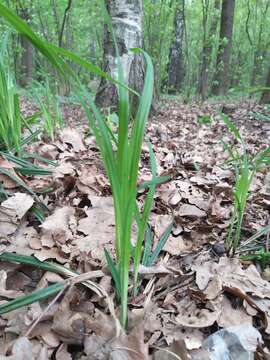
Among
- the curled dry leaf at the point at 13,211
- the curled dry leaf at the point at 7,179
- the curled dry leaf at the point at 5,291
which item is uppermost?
the curled dry leaf at the point at 7,179

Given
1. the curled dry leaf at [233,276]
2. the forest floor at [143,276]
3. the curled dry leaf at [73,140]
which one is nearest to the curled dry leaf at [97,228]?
the forest floor at [143,276]

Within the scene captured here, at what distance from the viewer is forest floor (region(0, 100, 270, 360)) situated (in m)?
0.65

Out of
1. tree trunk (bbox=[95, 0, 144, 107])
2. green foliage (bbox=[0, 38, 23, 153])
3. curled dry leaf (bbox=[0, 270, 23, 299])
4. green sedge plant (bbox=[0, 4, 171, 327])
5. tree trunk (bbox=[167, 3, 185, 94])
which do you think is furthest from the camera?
tree trunk (bbox=[167, 3, 185, 94])

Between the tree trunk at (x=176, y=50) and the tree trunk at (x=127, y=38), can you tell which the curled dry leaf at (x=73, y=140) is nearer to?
the tree trunk at (x=127, y=38)

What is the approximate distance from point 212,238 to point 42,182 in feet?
2.37

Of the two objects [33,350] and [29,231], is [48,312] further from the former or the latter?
[29,231]

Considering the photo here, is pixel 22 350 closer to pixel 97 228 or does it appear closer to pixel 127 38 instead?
pixel 97 228

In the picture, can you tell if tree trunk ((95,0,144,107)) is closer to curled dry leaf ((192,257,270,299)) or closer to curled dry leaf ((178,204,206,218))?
curled dry leaf ((178,204,206,218))

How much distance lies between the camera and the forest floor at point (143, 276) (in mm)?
653

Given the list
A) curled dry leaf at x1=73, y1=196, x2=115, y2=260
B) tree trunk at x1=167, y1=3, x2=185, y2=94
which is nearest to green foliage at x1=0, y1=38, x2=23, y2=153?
curled dry leaf at x1=73, y1=196, x2=115, y2=260

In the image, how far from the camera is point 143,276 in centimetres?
81

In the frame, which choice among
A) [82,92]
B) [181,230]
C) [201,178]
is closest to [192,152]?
[201,178]

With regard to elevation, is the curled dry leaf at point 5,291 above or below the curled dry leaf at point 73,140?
below

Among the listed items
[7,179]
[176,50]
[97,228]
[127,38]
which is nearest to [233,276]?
[97,228]
